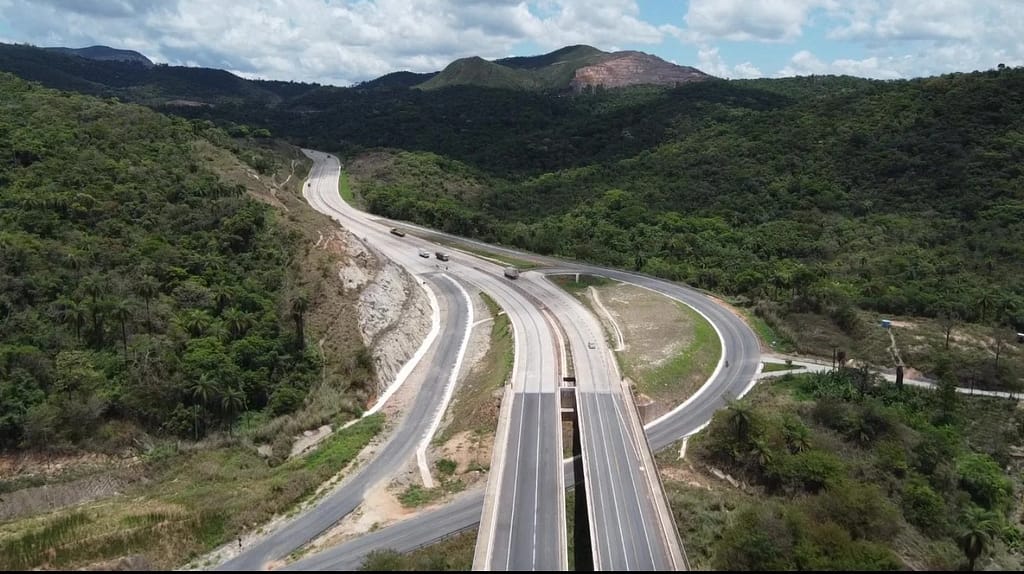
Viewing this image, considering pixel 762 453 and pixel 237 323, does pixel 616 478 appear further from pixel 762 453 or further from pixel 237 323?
pixel 237 323

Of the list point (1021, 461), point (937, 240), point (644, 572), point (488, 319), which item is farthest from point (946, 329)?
point (644, 572)

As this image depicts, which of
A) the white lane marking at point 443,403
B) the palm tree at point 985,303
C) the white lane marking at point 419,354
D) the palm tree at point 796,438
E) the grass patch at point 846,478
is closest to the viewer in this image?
the grass patch at point 846,478

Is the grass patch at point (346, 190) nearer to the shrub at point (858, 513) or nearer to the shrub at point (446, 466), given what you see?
the shrub at point (446, 466)

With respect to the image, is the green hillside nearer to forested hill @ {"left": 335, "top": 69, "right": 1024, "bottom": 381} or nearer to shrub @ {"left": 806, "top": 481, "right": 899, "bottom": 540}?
shrub @ {"left": 806, "top": 481, "right": 899, "bottom": 540}

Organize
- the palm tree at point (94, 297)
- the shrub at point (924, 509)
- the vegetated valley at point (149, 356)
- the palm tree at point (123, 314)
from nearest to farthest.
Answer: the vegetated valley at point (149, 356)
the shrub at point (924, 509)
the palm tree at point (123, 314)
the palm tree at point (94, 297)

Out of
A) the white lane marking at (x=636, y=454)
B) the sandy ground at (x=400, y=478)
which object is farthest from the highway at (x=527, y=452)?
the white lane marking at (x=636, y=454)

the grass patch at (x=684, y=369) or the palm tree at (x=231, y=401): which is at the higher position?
the grass patch at (x=684, y=369)

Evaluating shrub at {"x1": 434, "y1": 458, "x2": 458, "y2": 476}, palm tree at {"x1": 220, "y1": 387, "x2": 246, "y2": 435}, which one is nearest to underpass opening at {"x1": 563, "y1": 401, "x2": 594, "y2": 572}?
shrub at {"x1": 434, "y1": 458, "x2": 458, "y2": 476}
